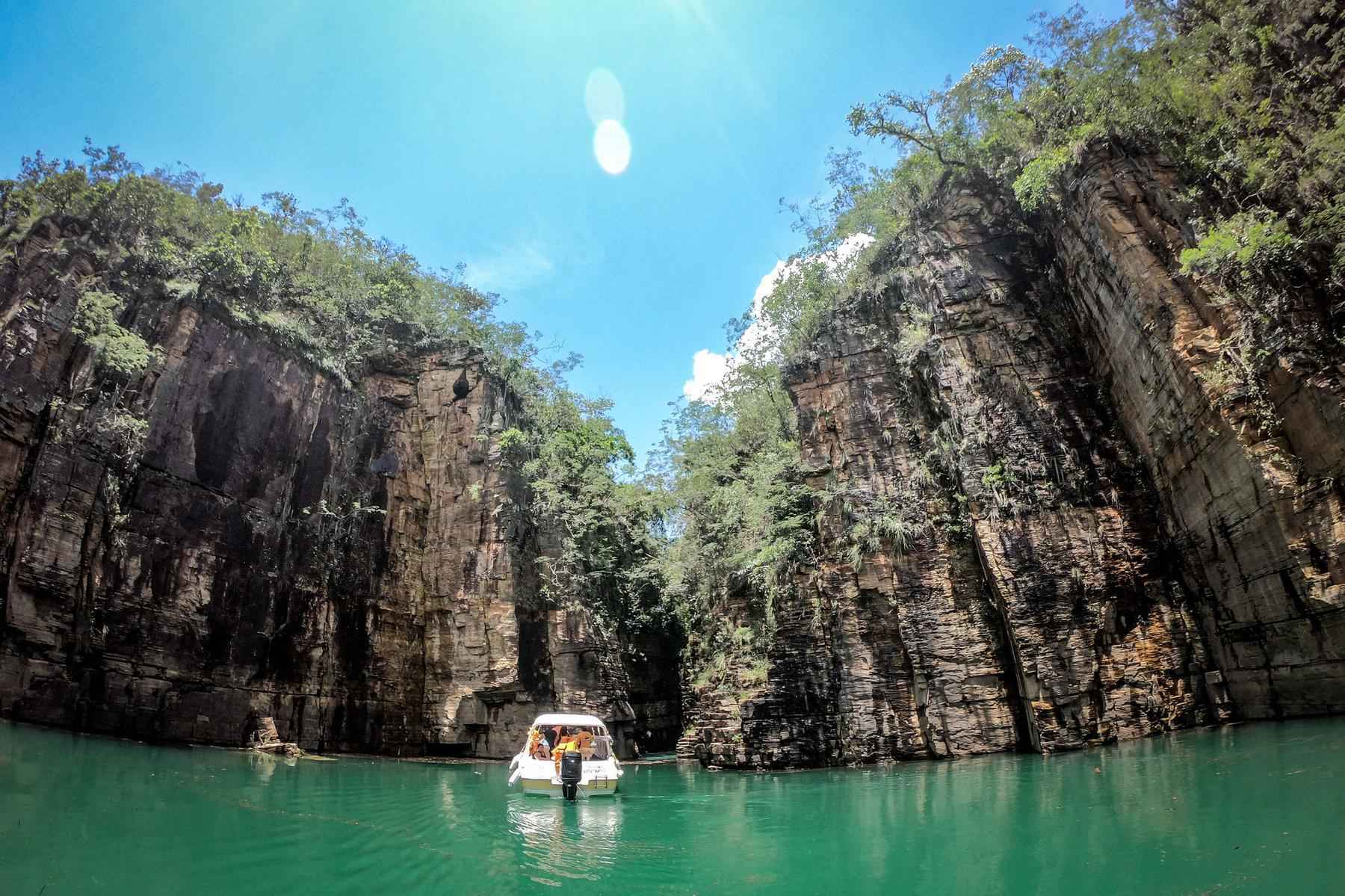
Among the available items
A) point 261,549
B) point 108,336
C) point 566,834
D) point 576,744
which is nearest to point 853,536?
point 576,744

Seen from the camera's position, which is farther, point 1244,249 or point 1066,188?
point 1066,188

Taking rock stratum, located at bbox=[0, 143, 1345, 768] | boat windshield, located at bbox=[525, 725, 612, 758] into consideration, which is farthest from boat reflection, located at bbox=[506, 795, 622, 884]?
rock stratum, located at bbox=[0, 143, 1345, 768]

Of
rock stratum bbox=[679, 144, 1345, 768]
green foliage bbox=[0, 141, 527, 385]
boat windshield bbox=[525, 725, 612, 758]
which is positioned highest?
green foliage bbox=[0, 141, 527, 385]

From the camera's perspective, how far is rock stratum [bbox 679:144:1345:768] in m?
11.6

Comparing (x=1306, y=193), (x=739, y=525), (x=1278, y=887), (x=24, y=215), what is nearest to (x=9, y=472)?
(x=24, y=215)

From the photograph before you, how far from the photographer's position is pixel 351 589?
2070cm

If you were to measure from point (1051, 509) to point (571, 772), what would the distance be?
433 inches

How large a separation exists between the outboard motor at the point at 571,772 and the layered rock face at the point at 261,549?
348 inches

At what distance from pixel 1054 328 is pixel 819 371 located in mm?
5844

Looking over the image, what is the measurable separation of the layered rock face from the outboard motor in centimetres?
885

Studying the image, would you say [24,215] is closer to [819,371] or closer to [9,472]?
[9,472]

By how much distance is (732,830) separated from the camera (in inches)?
355

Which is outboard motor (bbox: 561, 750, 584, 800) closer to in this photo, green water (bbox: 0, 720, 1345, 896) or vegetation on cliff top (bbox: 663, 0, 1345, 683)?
green water (bbox: 0, 720, 1345, 896)

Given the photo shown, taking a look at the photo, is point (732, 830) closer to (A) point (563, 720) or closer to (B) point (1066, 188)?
(A) point (563, 720)
